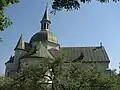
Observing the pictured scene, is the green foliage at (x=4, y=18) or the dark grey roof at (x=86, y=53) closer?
the green foliage at (x=4, y=18)

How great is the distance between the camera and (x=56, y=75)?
2384 cm

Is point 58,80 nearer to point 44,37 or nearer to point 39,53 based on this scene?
point 39,53

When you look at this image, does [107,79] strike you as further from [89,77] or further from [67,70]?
[67,70]

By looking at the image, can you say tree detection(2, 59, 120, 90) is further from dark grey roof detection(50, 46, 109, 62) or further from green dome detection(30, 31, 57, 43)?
green dome detection(30, 31, 57, 43)

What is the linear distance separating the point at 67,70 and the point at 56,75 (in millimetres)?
1413

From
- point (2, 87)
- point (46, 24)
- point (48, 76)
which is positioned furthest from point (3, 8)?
point (46, 24)

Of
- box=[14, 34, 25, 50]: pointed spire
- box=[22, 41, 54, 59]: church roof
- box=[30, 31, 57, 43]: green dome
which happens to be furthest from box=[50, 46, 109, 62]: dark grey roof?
box=[14, 34, 25, 50]: pointed spire

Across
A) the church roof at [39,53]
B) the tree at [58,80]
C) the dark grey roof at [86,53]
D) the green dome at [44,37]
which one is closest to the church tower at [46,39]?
the green dome at [44,37]

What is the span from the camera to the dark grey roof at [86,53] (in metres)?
60.0

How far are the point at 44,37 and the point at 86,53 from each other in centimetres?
997

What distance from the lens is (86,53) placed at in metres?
62.5

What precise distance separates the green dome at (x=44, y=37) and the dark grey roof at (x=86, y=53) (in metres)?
3.16

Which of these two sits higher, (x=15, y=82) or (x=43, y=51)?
(x=43, y=51)

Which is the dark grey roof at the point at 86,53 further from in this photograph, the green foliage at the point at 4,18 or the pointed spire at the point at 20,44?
the green foliage at the point at 4,18
